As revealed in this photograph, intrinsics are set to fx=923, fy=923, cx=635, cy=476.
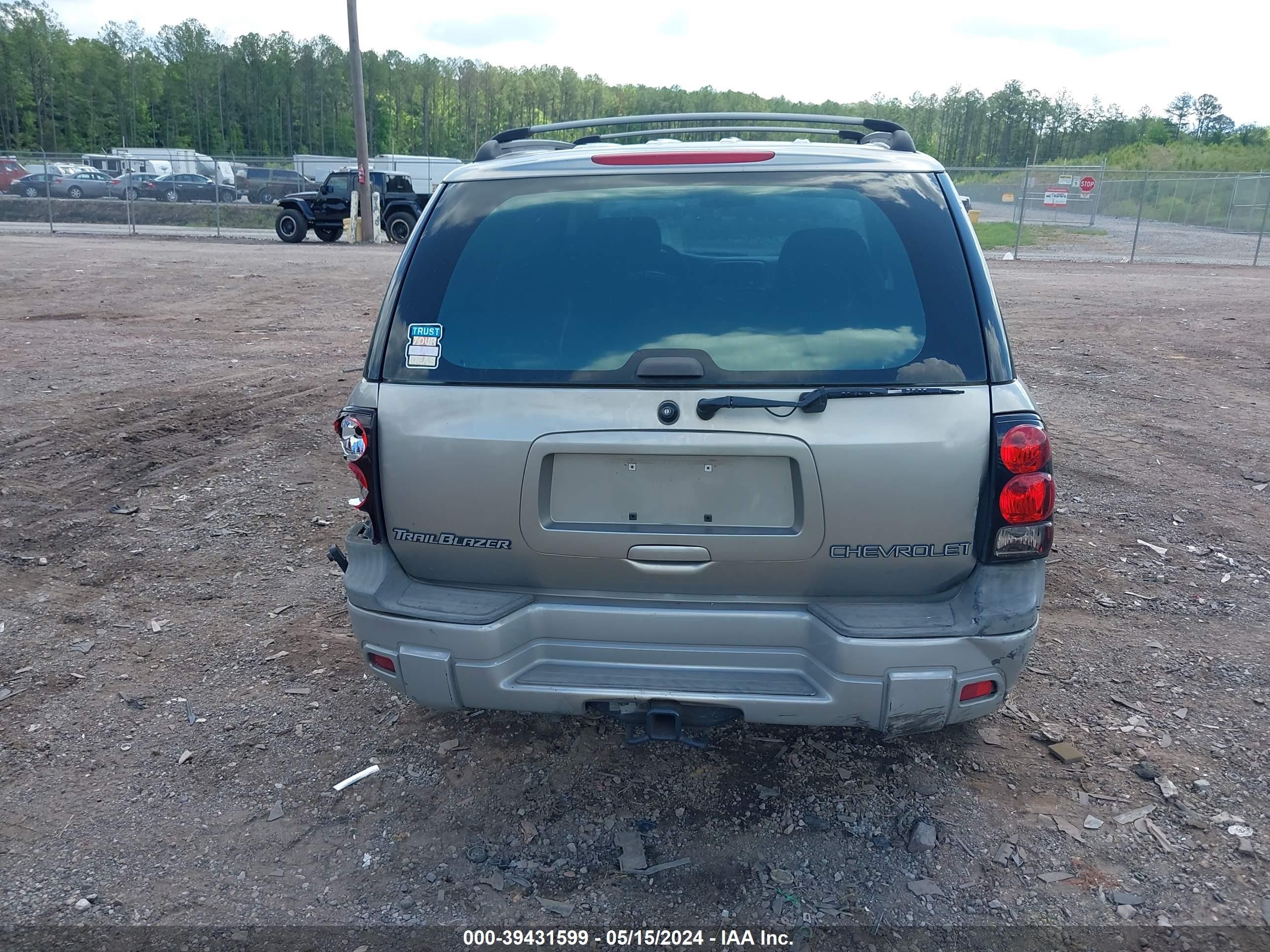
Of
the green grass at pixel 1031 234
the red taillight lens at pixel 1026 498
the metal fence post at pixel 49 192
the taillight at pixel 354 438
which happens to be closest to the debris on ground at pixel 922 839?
the red taillight lens at pixel 1026 498

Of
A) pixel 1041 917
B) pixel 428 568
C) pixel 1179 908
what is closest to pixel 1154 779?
pixel 1179 908

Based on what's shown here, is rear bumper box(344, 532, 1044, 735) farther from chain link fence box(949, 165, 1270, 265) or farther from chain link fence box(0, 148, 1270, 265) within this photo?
chain link fence box(949, 165, 1270, 265)

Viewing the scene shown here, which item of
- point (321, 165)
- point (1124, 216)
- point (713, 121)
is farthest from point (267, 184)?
point (713, 121)

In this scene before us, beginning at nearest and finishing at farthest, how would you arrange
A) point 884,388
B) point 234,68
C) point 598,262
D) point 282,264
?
1. point 884,388
2. point 598,262
3. point 282,264
4. point 234,68

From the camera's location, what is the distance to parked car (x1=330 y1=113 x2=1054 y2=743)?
2490 mm

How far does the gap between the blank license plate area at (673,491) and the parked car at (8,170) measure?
42329 mm

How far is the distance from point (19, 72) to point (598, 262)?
329 feet

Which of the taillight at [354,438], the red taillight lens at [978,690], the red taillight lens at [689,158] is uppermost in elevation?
the red taillight lens at [689,158]

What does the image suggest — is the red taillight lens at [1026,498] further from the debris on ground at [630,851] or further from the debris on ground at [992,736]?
the debris on ground at [630,851]

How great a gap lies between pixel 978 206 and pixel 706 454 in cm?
4817

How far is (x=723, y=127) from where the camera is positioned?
392 centimetres

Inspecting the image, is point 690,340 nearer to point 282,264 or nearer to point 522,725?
point 522,725

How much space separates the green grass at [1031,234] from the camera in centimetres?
3138

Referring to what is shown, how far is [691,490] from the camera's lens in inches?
101
